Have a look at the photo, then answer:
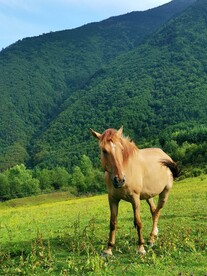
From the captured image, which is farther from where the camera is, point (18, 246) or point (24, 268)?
point (18, 246)

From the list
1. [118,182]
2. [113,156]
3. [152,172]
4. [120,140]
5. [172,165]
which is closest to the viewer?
[118,182]

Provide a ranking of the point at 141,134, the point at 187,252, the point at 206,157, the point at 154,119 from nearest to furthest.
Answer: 1. the point at 187,252
2. the point at 206,157
3. the point at 141,134
4. the point at 154,119

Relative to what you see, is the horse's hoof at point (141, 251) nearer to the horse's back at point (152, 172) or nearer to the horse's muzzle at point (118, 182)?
the horse's back at point (152, 172)

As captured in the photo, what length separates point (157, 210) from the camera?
11820 mm

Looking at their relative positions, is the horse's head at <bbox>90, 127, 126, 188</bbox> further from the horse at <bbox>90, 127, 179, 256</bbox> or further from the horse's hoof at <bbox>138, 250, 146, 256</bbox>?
the horse's hoof at <bbox>138, 250, 146, 256</bbox>

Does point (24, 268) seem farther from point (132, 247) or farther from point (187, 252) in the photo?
point (187, 252)

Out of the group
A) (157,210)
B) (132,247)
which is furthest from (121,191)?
(157,210)

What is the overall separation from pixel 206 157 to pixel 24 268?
81.7m

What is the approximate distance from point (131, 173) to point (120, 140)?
2.93 ft

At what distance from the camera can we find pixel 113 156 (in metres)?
9.11

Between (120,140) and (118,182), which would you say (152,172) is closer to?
(120,140)

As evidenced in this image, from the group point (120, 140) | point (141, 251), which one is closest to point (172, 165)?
point (120, 140)

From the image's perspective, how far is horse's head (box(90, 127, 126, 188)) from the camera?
8953 mm

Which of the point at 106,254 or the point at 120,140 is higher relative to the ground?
the point at 120,140
